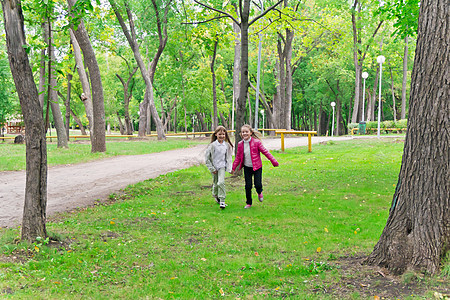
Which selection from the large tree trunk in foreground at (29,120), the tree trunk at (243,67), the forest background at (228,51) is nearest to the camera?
the large tree trunk in foreground at (29,120)

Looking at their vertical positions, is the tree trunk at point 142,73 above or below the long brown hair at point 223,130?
above

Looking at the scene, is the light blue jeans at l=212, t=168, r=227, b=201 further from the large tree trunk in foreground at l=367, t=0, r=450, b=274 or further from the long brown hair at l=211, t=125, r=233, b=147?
the large tree trunk in foreground at l=367, t=0, r=450, b=274

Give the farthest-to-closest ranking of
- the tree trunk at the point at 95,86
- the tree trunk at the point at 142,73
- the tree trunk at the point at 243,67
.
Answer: the tree trunk at the point at 142,73
the tree trunk at the point at 95,86
the tree trunk at the point at 243,67

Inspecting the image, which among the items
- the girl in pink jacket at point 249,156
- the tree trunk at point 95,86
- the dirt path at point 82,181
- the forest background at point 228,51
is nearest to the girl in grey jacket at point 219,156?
the girl in pink jacket at point 249,156

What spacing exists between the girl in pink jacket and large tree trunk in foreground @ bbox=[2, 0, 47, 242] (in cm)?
375

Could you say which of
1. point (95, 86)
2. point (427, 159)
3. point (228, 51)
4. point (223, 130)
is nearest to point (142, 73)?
point (95, 86)

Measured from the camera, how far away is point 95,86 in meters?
17.7

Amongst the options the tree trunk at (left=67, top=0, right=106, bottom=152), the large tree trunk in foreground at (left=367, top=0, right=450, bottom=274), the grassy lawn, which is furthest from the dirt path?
the large tree trunk in foreground at (left=367, top=0, right=450, bottom=274)

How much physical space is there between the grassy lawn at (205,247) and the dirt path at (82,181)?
661mm

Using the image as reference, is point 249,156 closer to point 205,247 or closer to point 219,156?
point 219,156

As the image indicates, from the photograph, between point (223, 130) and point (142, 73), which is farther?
point (142, 73)

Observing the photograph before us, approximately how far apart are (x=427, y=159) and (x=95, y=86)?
15899mm

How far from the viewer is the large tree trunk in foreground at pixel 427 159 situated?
4047 mm

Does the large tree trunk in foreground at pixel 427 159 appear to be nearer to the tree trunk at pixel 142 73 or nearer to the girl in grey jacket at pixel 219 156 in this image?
the girl in grey jacket at pixel 219 156
